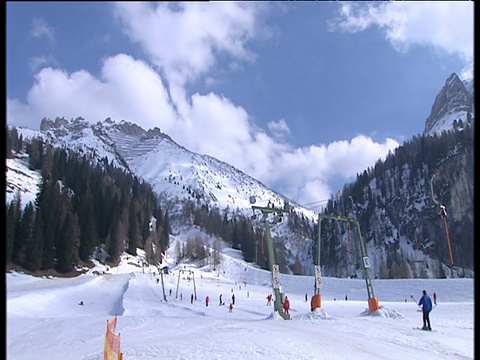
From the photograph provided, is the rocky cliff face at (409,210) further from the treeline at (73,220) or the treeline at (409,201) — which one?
the treeline at (73,220)

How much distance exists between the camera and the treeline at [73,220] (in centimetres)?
8109

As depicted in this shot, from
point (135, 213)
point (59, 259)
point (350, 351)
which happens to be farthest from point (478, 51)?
point (135, 213)

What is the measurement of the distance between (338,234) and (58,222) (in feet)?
402

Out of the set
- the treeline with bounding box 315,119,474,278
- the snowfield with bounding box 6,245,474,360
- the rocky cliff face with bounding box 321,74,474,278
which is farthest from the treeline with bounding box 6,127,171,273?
the treeline with bounding box 315,119,474,278

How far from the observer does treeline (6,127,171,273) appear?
8109cm

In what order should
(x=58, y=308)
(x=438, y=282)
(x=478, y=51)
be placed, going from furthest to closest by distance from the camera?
(x=438, y=282) → (x=58, y=308) → (x=478, y=51)

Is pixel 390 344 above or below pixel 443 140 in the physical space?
below

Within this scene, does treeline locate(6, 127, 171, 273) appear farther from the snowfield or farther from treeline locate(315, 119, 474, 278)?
treeline locate(315, 119, 474, 278)

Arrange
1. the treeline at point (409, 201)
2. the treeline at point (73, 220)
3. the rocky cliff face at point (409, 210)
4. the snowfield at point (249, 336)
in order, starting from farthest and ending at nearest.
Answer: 1. the treeline at point (409, 201)
2. the rocky cliff face at point (409, 210)
3. the treeline at point (73, 220)
4. the snowfield at point (249, 336)

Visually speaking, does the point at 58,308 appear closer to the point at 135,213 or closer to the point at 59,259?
the point at 59,259

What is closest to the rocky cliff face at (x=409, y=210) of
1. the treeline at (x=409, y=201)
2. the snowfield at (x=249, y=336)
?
the treeline at (x=409, y=201)

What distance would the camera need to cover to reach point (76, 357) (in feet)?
42.4

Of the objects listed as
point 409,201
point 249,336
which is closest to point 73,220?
point 249,336

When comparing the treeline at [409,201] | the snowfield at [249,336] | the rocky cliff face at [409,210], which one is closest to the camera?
the snowfield at [249,336]
